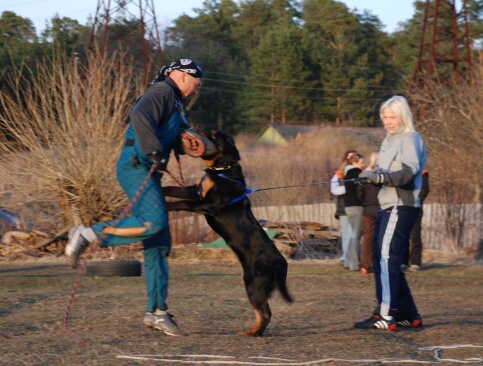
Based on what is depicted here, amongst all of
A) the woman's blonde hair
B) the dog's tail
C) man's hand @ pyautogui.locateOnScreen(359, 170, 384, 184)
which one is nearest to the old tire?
the dog's tail

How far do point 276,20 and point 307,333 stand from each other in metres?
54.6

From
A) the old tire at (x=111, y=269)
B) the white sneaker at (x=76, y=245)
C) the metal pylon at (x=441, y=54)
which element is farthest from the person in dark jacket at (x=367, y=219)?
the metal pylon at (x=441, y=54)

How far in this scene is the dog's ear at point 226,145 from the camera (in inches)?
213

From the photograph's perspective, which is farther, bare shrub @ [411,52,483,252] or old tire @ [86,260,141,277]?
bare shrub @ [411,52,483,252]

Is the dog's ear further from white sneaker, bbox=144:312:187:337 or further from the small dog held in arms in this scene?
white sneaker, bbox=144:312:187:337

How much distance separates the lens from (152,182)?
4.96 meters

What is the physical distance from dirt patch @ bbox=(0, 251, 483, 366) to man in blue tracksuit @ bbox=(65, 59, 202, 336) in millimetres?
402

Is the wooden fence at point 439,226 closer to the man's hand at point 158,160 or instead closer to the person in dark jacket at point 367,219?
the person in dark jacket at point 367,219

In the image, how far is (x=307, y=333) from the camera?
5445 mm

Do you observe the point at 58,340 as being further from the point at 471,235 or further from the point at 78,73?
the point at 471,235

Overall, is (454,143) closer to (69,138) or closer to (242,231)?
(69,138)

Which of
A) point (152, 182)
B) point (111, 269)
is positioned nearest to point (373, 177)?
point (152, 182)

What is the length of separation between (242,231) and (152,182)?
75 cm

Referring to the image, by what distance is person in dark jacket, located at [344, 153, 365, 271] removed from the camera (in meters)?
10.3
